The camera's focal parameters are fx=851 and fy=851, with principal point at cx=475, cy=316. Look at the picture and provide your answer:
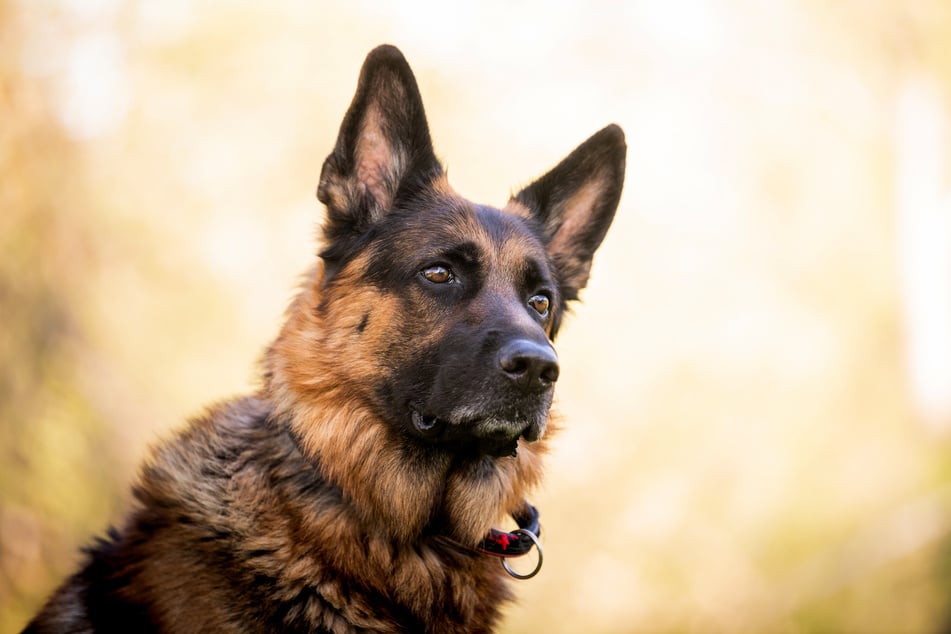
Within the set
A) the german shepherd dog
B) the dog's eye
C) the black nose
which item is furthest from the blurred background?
the black nose

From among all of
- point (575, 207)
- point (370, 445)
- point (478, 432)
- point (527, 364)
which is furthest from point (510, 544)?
point (575, 207)

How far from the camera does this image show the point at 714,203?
15.0 metres

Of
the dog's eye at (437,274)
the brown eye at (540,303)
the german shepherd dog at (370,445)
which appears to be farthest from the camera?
the brown eye at (540,303)

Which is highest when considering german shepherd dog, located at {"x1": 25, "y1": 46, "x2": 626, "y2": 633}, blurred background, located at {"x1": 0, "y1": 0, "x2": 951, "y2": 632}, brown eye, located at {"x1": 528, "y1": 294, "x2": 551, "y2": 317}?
blurred background, located at {"x1": 0, "y1": 0, "x2": 951, "y2": 632}

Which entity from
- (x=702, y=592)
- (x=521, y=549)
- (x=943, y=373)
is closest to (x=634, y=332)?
(x=702, y=592)

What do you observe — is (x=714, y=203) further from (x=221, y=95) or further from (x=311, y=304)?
(x=311, y=304)

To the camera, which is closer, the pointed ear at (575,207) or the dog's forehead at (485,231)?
the dog's forehead at (485,231)

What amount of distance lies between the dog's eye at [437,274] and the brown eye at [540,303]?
443 millimetres

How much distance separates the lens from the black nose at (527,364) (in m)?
3.24

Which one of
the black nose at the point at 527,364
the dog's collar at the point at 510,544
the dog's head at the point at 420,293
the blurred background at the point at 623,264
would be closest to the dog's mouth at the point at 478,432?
the dog's head at the point at 420,293

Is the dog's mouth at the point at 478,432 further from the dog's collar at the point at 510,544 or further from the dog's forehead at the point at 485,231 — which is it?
the dog's forehead at the point at 485,231

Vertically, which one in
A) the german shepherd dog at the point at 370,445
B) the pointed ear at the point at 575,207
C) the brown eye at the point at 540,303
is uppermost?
the pointed ear at the point at 575,207

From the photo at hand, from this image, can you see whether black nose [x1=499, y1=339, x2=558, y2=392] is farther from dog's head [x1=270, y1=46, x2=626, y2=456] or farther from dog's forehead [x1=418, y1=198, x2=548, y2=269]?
dog's forehead [x1=418, y1=198, x2=548, y2=269]

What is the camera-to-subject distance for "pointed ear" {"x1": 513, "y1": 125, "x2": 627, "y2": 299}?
173 inches
